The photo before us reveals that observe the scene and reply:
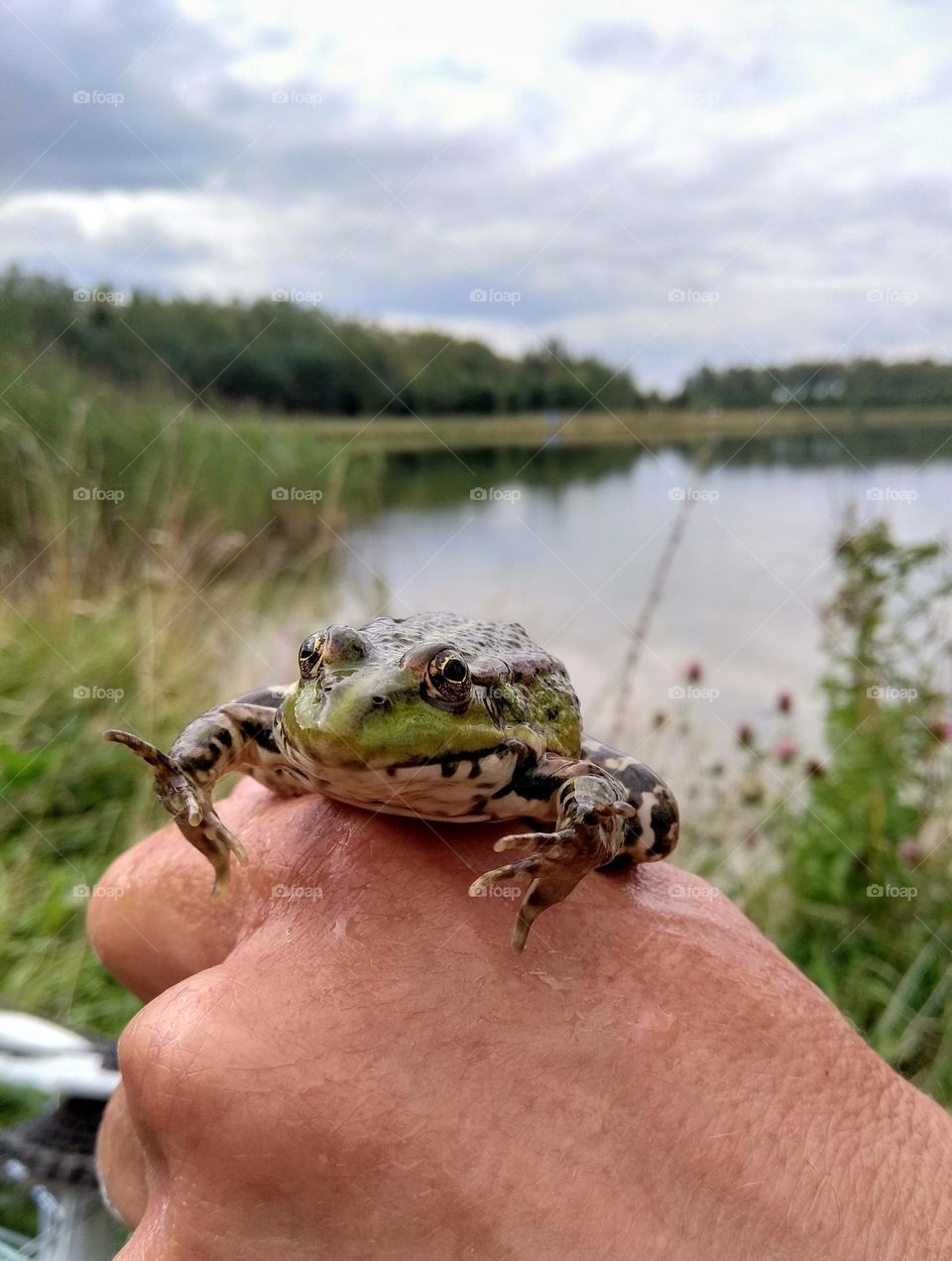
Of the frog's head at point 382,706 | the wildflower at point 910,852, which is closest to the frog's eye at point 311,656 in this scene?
the frog's head at point 382,706

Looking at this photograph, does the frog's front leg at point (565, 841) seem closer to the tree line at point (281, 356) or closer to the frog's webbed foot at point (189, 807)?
the frog's webbed foot at point (189, 807)

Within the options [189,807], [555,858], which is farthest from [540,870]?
[189,807]

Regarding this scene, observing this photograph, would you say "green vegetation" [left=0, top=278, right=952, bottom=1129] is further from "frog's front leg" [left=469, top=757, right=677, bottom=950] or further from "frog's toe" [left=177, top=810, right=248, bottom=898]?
"frog's front leg" [left=469, top=757, right=677, bottom=950]

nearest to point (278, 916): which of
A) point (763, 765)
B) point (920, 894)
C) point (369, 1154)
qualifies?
point (369, 1154)

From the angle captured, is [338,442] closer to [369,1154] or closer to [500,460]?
[500,460]
